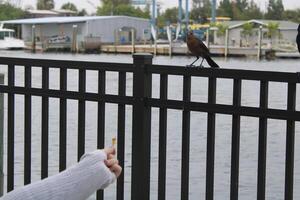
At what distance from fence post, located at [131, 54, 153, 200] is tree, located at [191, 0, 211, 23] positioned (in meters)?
145

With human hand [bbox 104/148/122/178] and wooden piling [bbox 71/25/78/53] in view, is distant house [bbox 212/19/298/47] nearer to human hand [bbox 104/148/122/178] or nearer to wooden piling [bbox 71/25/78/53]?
wooden piling [bbox 71/25/78/53]

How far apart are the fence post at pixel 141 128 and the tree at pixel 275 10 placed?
14090cm

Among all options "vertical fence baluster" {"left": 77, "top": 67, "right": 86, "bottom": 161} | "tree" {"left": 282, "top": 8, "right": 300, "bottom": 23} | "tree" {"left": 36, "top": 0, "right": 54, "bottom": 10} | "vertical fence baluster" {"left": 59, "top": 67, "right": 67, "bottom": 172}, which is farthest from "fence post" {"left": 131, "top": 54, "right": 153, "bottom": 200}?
"tree" {"left": 36, "top": 0, "right": 54, "bottom": 10}

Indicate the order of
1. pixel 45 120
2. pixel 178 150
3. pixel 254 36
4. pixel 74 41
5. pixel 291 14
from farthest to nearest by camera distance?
pixel 291 14, pixel 254 36, pixel 74 41, pixel 178 150, pixel 45 120

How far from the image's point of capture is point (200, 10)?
15312cm

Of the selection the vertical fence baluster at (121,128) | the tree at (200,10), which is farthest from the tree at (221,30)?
the vertical fence baluster at (121,128)

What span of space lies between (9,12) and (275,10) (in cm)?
5739

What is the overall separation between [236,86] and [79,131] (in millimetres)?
1495

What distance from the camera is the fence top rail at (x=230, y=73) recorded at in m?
4.30

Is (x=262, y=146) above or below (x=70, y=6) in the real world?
below

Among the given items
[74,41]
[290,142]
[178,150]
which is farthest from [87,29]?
[290,142]

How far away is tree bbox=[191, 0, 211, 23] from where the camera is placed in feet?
497

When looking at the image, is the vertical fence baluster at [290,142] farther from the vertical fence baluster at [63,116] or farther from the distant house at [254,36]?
the distant house at [254,36]

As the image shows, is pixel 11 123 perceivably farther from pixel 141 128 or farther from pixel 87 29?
pixel 87 29
